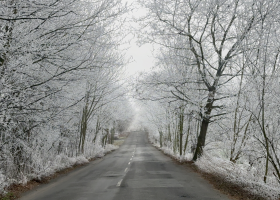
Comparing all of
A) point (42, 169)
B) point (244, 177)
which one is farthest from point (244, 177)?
point (42, 169)

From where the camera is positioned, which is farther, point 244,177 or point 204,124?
point 204,124

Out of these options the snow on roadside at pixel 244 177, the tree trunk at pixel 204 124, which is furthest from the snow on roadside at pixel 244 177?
the tree trunk at pixel 204 124

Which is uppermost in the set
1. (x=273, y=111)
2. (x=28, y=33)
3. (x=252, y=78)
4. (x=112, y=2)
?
(x=112, y=2)

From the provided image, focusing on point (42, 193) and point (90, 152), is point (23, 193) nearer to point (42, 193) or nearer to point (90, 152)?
point (42, 193)

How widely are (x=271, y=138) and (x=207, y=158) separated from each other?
5.29 meters

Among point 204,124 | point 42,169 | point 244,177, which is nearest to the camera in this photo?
point 244,177

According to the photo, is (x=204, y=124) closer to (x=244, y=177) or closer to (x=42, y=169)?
(x=244, y=177)

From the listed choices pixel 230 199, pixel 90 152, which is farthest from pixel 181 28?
pixel 90 152

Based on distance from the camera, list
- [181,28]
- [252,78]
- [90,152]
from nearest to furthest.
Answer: [252,78], [181,28], [90,152]

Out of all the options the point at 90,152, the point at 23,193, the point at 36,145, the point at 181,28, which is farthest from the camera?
the point at 90,152

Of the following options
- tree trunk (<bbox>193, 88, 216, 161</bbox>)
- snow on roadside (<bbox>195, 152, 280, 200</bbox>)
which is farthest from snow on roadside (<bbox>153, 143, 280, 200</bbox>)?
tree trunk (<bbox>193, 88, 216, 161</bbox>)

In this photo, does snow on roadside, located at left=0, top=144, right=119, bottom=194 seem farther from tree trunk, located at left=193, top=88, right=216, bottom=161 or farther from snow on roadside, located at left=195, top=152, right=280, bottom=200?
tree trunk, located at left=193, top=88, right=216, bottom=161

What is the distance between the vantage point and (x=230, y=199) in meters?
7.54

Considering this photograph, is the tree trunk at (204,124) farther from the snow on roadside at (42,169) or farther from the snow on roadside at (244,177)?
the snow on roadside at (42,169)
